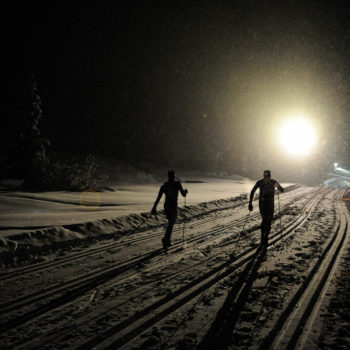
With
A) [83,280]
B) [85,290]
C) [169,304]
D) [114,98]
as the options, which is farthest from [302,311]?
[114,98]

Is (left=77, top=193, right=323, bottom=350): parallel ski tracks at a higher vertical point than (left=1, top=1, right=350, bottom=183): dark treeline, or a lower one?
lower

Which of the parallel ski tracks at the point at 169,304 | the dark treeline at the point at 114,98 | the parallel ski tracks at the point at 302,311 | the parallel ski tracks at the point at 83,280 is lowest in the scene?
the parallel ski tracks at the point at 83,280

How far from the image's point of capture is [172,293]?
3922mm

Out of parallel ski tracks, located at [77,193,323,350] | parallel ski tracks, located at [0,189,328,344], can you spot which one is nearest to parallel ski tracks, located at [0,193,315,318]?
parallel ski tracks, located at [0,189,328,344]

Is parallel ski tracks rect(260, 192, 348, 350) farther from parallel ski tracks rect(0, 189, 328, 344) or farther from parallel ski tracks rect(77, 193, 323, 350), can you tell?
parallel ski tracks rect(0, 189, 328, 344)

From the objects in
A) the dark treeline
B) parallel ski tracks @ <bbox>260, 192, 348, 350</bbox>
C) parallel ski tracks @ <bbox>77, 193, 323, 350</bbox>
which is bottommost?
parallel ski tracks @ <bbox>77, 193, 323, 350</bbox>

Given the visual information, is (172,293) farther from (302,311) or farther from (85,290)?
(302,311)

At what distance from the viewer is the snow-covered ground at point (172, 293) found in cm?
279

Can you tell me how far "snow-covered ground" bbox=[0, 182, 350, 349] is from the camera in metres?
2.79

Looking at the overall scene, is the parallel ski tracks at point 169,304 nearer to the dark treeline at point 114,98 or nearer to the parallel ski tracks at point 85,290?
the parallel ski tracks at point 85,290

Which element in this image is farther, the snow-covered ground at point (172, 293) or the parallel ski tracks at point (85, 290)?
the parallel ski tracks at point (85, 290)

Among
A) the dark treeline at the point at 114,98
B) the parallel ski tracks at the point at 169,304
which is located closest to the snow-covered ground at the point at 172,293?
the parallel ski tracks at the point at 169,304

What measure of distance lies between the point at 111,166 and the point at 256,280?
43537 millimetres

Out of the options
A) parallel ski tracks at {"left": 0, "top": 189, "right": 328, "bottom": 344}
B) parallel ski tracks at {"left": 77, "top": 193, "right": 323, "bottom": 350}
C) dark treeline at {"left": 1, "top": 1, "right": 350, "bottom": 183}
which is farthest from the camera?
dark treeline at {"left": 1, "top": 1, "right": 350, "bottom": 183}
